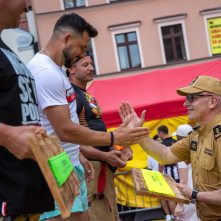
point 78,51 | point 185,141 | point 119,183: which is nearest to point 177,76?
point 119,183

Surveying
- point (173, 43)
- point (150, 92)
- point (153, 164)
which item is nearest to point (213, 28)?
point (173, 43)

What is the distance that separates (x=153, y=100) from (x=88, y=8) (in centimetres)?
983

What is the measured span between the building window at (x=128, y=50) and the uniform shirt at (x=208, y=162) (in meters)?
13.1

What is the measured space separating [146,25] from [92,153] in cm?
1354

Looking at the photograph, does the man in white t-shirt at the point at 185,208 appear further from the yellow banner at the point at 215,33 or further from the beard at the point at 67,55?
the yellow banner at the point at 215,33

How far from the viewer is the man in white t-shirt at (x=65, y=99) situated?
6.43 ft

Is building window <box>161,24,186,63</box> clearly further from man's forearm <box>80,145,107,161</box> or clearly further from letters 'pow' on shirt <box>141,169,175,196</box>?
letters 'pow' on shirt <box>141,169,175,196</box>

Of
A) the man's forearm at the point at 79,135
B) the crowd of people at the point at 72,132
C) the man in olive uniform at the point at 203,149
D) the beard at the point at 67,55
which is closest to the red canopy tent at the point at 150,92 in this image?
the crowd of people at the point at 72,132

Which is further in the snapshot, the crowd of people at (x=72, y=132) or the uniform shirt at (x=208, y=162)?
the uniform shirt at (x=208, y=162)

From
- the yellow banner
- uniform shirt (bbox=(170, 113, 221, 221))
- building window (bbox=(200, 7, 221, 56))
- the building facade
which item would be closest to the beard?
uniform shirt (bbox=(170, 113, 221, 221))

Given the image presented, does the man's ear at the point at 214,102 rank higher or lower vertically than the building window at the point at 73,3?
lower

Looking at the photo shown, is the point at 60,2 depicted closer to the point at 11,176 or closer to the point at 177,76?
the point at 177,76

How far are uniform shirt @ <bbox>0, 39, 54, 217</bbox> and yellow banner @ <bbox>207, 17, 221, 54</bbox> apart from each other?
50.3 ft

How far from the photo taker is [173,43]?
1588 centimetres
